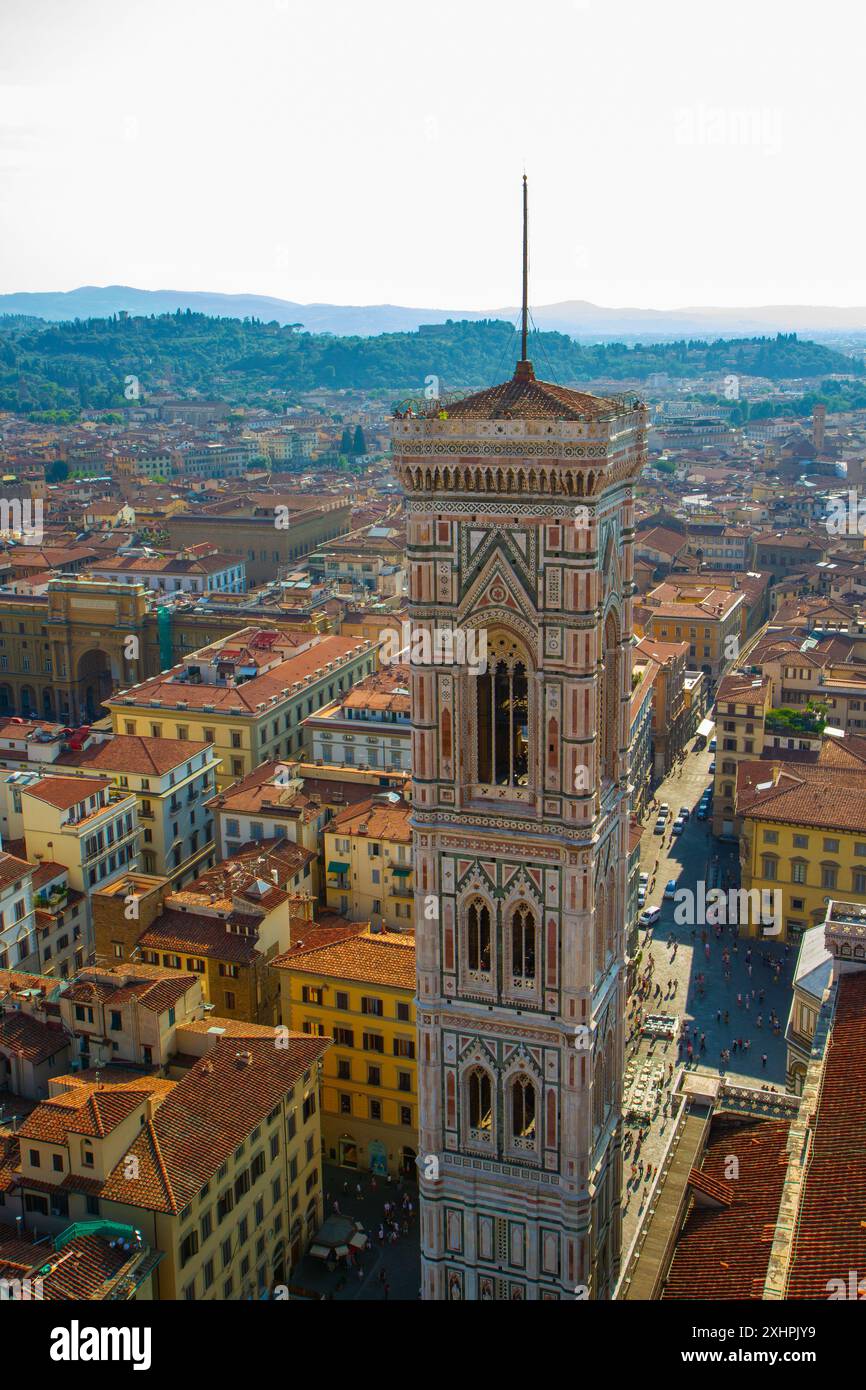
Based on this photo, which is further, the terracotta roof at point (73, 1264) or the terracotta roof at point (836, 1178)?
the terracotta roof at point (73, 1264)

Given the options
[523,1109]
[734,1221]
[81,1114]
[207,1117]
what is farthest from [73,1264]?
[734,1221]

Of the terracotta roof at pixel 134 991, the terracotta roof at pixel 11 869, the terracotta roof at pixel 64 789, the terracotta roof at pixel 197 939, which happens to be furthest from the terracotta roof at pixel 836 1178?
the terracotta roof at pixel 64 789

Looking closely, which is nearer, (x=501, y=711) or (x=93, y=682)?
(x=501, y=711)

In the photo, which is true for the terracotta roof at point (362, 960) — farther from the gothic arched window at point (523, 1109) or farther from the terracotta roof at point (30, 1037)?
the gothic arched window at point (523, 1109)

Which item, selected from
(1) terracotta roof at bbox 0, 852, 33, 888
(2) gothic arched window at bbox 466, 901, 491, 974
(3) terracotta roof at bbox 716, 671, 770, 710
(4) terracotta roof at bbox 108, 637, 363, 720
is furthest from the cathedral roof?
(3) terracotta roof at bbox 716, 671, 770, 710

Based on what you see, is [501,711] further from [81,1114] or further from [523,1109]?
[81,1114]
